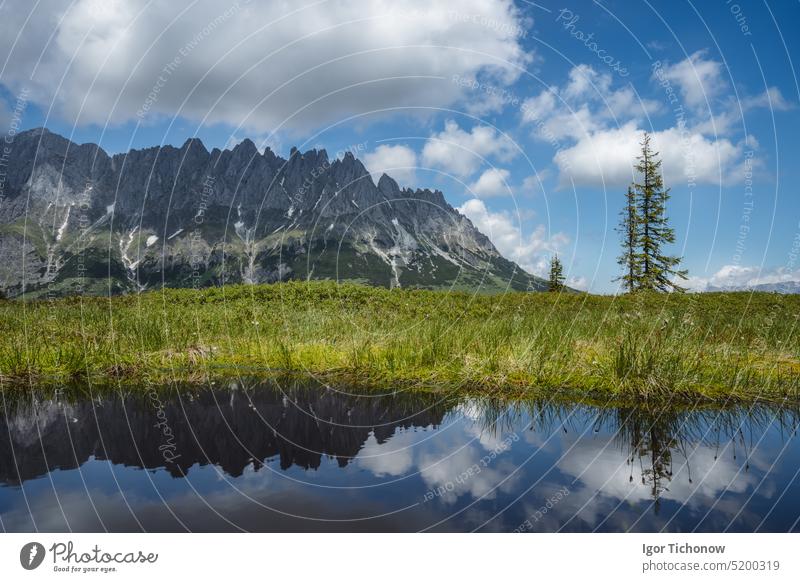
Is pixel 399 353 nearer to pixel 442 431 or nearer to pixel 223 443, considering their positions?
pixel 442 431

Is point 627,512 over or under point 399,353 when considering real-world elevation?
under

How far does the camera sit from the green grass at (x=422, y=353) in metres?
8.11

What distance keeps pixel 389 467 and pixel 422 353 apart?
4.83 meters

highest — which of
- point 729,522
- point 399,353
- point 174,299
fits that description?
point 174,299

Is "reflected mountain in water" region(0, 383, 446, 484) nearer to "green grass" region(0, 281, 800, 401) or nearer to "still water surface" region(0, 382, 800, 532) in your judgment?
"still water surface" region(0, 382, 800, 532)

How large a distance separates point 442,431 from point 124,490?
3494 mm

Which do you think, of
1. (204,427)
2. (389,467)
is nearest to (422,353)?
(204,427)

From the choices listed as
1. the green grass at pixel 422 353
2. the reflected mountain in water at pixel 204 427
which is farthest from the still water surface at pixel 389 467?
the green grass at pixel 422 353

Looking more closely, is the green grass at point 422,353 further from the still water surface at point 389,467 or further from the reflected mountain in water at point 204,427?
the reflected mountain in water at point 204,427

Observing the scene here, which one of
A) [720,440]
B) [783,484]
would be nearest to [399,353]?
[720,440]

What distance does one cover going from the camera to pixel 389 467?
193 inches

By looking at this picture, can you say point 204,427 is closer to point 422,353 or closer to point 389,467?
point 389,467

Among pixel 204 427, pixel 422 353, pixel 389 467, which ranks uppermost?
pixel 422 353

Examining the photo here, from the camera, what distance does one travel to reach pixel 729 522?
3848 mm
